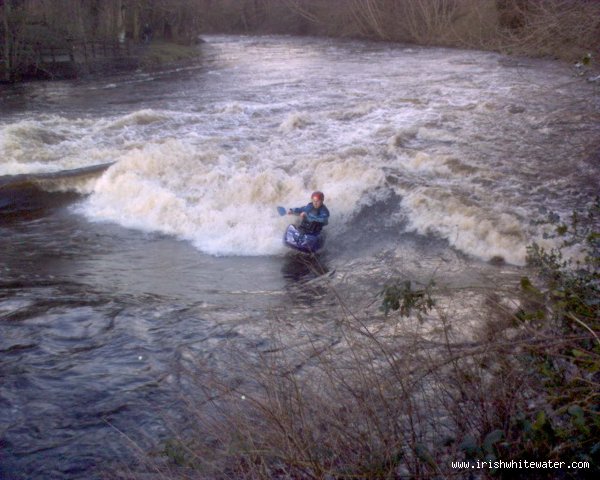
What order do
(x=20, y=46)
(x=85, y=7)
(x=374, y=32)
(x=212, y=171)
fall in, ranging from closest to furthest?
(x=212, y=171), (x=20, y=46), (x=85, y=7), (x=374, y=32)

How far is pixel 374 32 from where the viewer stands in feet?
134

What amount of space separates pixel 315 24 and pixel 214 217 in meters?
41.1

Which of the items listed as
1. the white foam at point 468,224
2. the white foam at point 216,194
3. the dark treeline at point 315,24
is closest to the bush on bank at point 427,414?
the dark treeline at point 315,24

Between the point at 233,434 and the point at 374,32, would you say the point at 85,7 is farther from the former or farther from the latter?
the point at 233,434

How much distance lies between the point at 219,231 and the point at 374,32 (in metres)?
32.9

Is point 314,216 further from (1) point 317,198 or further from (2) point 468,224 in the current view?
(2) point 468,224

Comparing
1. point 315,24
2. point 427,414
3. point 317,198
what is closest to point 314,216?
point 317,198

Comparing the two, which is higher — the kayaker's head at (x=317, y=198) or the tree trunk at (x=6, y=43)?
the tree trunk at (x=6, y=43)

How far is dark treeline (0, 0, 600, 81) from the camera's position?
7648mm

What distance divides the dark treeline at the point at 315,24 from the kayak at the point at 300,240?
387 centimetres

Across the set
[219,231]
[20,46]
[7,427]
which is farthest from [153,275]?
[20,46]

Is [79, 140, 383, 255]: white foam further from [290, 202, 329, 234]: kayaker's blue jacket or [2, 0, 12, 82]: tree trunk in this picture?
[2, 0, 12, 82]: tree trunk

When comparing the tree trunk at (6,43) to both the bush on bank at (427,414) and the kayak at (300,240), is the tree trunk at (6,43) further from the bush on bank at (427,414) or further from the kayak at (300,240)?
the bush on bank at (427,414)

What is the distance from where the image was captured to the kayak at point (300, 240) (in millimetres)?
→ 9836
